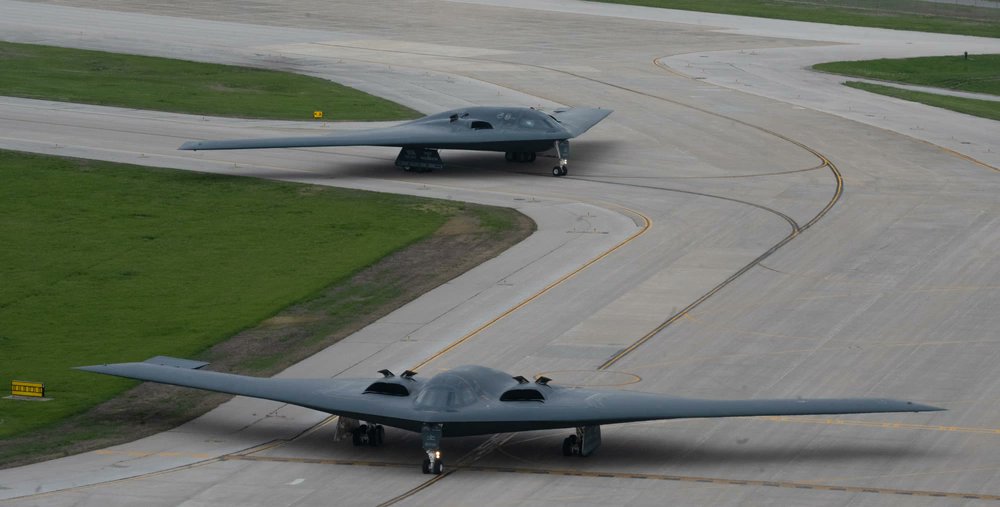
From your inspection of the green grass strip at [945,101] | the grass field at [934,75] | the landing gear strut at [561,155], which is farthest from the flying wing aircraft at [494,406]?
the grass field at [934,75]

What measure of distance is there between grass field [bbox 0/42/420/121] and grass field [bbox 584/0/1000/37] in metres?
46.4

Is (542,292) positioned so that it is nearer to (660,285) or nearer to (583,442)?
(660,285)

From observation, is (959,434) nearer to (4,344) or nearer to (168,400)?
(168,400)

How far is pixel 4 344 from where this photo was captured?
40469 millimetres

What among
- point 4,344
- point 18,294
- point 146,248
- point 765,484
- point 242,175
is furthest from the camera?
point 242,175

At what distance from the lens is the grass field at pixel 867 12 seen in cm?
11339

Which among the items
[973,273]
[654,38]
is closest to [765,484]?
[973,273]

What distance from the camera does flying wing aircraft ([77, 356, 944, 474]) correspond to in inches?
1220

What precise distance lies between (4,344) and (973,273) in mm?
28147

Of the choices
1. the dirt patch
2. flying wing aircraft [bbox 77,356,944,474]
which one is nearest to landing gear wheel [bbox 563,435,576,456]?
flying wing aircraft [bbox 77,356,944,474]

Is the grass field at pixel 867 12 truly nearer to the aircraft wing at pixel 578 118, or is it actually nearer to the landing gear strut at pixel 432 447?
the aircraft wing at pixel 578 118

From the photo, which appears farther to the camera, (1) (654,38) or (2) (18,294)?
(1) (654,38)

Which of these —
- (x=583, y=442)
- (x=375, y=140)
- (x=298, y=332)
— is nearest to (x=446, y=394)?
(x=583, y=442)

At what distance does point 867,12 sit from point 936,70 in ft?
98.6
